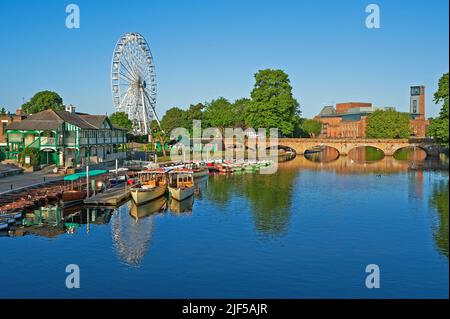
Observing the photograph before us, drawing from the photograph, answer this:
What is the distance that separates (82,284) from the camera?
3178 cm

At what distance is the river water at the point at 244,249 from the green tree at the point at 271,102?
6887 centimetres

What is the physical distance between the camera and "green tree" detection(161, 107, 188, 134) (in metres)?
146

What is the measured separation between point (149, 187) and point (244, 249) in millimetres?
25401

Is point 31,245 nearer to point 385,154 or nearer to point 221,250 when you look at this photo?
point 221,250

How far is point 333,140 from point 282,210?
302 ft

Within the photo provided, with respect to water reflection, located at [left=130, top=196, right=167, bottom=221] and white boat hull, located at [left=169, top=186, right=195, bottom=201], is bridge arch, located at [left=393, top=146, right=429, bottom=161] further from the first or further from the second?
water reflection, located at [left=130, top=196, right=167, bottom=221]

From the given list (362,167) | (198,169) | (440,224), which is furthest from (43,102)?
A: (440,224)

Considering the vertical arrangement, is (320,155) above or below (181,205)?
above

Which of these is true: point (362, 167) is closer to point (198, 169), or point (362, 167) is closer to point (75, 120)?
point (198, 169)

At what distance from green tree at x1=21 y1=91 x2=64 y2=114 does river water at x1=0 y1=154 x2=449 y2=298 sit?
78.4 m

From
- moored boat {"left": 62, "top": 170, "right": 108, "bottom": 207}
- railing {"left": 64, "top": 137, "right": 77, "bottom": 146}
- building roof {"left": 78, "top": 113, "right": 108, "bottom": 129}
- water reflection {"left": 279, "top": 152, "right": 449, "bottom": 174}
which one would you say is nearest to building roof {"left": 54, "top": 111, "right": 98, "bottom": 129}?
building roof {"left": 78, "top": 113, "right": 108, "bottom": 129}

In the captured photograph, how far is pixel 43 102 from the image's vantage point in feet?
425

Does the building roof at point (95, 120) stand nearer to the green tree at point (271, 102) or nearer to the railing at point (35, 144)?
the railing at point (35, 144)
